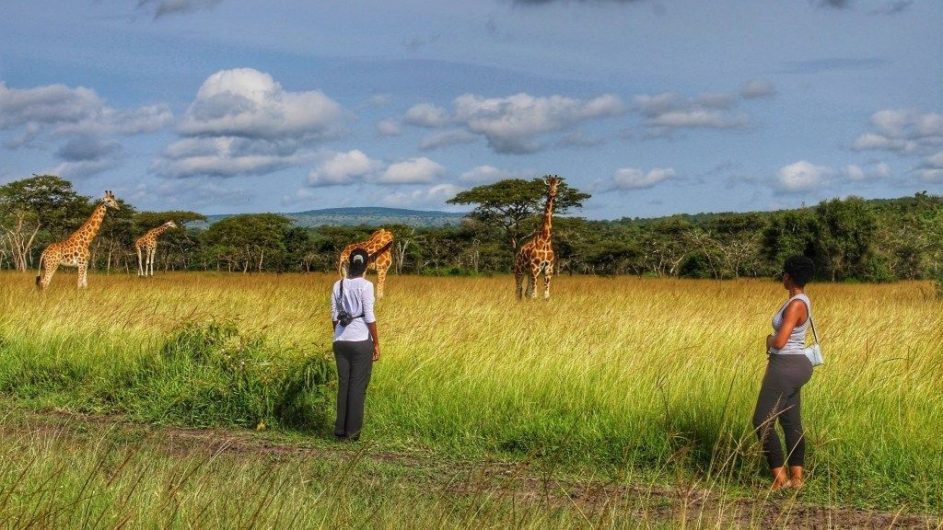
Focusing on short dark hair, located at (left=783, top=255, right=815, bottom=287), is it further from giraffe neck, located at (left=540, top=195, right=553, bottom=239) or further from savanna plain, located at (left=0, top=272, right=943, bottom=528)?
giraffe neck, located at (left=540, top=195, right=553, bottom=239)

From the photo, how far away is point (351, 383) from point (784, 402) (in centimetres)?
326

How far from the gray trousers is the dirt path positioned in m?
0.21

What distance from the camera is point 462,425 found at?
24.2 ft

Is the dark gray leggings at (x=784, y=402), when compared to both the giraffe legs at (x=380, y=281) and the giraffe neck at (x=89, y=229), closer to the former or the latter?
the giraffe legs at (x=380, y=281)

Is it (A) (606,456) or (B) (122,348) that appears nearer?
(A) (606,456)

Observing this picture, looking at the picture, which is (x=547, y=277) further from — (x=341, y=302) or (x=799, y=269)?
(x=799, y=269)

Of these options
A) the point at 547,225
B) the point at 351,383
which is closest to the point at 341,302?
the point at 351,383

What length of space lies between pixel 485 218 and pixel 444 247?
15697mm

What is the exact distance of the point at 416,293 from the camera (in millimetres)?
19828

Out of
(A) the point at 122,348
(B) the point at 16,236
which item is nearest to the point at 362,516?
(A) the point at 122,348

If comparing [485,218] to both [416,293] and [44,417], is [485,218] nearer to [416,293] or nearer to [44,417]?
[416,293]

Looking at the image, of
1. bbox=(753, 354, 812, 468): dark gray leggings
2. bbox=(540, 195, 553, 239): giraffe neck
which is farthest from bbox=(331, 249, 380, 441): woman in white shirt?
bbox=(540, 195, 553, 239): giraffe neck

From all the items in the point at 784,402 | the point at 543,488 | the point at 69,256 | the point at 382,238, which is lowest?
the point at 543,488

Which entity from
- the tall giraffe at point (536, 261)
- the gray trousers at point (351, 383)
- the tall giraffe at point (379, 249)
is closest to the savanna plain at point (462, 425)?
the gray trousers at point (351, 383)
